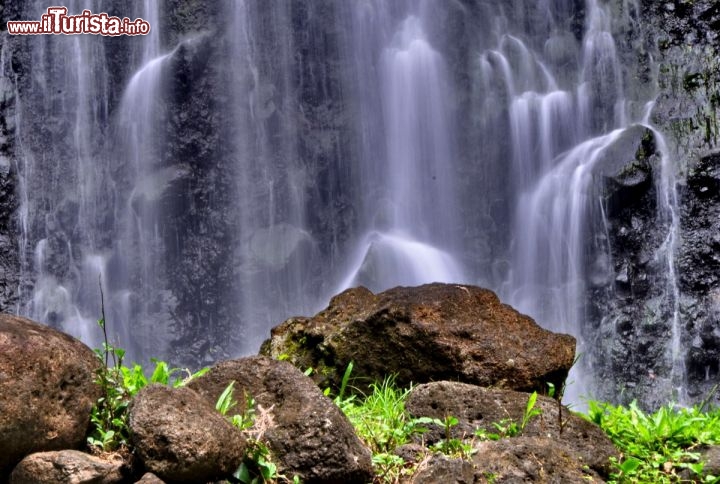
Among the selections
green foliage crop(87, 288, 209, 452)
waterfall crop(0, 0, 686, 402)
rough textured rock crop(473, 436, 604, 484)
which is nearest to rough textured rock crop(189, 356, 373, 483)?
rough textured rock crop(473, 436, 604, 484)

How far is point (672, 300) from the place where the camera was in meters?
11.0

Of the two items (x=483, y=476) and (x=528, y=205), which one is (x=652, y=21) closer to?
(x=528, y=205)

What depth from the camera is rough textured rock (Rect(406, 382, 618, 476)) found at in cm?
361

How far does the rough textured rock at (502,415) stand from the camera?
3605mm

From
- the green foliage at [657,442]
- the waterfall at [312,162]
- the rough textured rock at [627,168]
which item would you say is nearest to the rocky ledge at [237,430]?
the green foliage at [657,442]

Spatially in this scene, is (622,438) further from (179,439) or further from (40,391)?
(40,391)

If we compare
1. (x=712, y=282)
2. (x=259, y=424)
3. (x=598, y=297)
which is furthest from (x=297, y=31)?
(x=259, y=424)

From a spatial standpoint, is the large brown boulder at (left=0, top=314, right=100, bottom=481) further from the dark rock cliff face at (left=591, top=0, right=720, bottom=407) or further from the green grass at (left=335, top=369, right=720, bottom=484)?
the dark rock cliff face at (left=591, top=0, right=720, bottom=407)

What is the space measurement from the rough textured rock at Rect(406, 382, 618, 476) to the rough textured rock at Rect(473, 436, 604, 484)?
253 millimetres

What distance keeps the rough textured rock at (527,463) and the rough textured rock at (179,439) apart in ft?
3.49

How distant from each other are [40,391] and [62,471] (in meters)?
0.33

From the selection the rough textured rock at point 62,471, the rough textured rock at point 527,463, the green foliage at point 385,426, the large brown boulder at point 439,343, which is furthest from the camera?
the large brown boulder at point 439,343

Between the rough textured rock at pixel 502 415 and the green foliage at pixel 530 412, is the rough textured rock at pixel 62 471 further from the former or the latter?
the green foliage at pixel 530 412

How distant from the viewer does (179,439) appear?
9.53ft
